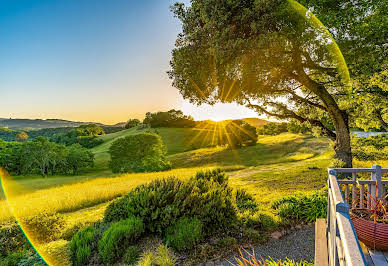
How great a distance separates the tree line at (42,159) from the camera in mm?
42469

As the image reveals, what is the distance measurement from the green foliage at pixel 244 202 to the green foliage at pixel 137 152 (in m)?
29.1

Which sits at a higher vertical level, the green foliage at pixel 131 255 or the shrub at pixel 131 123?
the shrub at pixel 131 123

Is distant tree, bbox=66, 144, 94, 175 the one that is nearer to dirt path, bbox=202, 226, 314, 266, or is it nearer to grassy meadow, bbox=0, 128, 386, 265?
grassy meadow, bbox=0, 128, 386, 265

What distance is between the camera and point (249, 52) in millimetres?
9789

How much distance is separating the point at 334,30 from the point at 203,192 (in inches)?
366

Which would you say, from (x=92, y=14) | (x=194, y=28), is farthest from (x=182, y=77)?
(x=92, y=14)

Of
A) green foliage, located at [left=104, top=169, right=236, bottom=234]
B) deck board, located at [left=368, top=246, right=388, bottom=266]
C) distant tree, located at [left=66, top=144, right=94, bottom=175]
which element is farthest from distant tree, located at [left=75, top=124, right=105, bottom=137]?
deck board, located at [left=368, top=246, right=388, bottom=266]

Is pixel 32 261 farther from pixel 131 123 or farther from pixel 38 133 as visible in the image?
pixel 131 123

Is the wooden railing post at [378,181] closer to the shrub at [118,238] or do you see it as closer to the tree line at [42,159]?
the shrub at [118,238]

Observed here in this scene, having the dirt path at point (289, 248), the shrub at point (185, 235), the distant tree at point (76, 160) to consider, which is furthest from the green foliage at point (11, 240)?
the distant tree at point (76, 160)

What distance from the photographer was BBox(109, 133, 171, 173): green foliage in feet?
123

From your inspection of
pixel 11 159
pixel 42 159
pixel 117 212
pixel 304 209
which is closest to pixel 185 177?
pixel 117 212

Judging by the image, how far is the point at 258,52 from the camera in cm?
981

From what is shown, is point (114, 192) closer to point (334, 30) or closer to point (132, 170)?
point (334, 30)
